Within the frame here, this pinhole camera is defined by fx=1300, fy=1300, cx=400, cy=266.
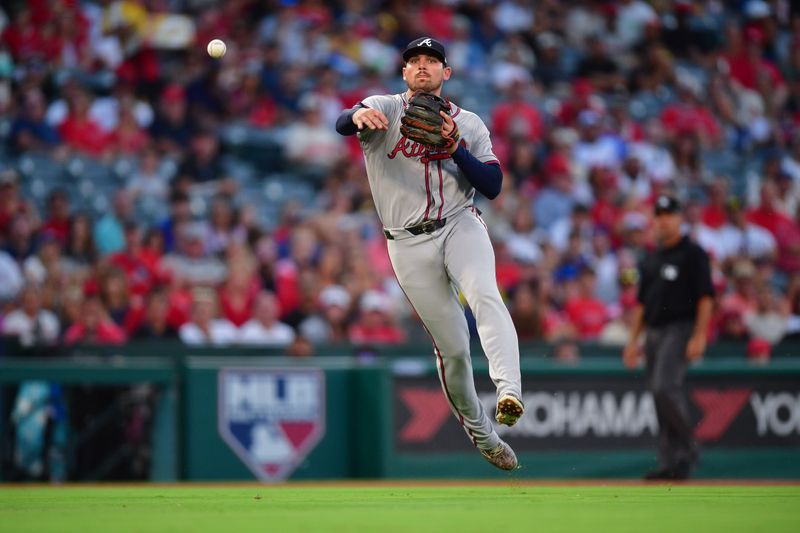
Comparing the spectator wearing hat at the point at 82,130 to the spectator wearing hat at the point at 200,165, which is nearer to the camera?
the spectator wearing hat at the point at 82,130

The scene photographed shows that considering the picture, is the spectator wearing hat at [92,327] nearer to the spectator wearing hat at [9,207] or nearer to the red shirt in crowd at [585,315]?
the spectator wearing hat at [9,207]

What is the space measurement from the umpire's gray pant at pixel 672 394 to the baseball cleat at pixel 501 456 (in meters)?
2.81

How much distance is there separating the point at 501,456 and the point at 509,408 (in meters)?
0.96

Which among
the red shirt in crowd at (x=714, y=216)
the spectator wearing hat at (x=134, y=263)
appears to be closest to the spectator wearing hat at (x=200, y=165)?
the spectator wearing hat at (x=134, y=263)

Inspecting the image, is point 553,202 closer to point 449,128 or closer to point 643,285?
point 643,285

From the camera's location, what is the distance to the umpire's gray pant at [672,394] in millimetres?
9812

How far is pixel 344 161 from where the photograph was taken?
15305mm

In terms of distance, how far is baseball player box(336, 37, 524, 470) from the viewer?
682 centimetres

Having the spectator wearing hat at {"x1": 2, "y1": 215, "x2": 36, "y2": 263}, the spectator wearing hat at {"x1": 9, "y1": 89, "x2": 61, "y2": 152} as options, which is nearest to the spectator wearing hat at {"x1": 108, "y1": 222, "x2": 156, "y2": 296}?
the spectator wearing hat at {"x1": 2, "y1": 215, "x2": 36, "y2": 263}

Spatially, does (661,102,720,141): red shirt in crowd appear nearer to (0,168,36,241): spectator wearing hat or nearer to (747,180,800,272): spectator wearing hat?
(747,180,800,272): spectator wearing hat

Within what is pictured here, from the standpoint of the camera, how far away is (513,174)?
1630 cm

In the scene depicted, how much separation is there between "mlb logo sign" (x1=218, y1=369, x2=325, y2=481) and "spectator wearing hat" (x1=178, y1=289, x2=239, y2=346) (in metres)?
0.60

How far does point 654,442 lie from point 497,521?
24.3 feet

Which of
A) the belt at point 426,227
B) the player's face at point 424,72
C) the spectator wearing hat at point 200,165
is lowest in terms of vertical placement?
the belt at point 426,227
